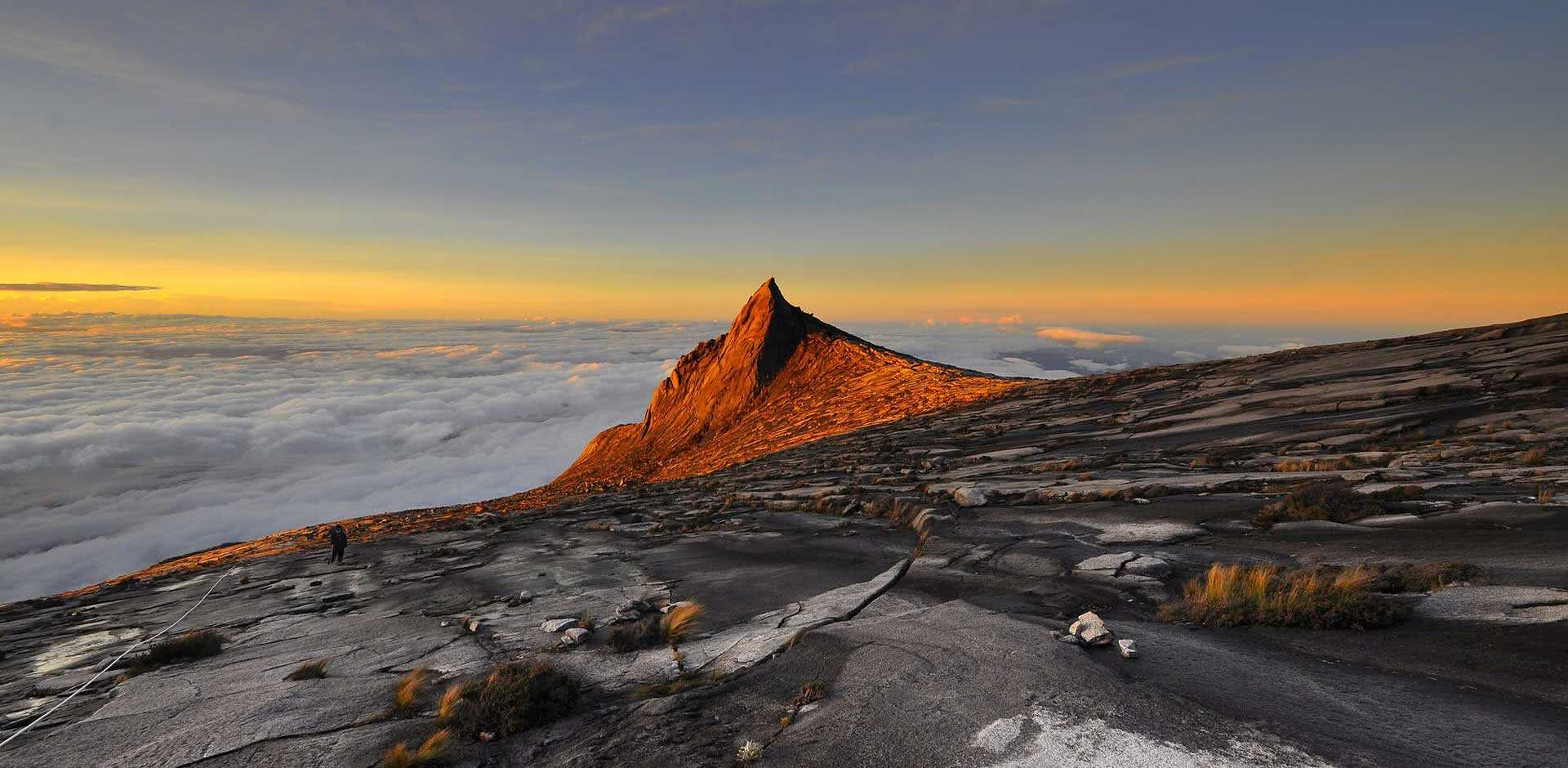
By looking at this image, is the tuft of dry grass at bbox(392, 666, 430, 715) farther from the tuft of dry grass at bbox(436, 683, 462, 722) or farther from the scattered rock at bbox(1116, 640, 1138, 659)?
the scattered rock at bbox(1116, 640, 1138, 659)

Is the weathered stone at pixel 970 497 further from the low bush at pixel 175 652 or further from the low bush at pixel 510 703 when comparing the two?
the low bush at pixel 175 652

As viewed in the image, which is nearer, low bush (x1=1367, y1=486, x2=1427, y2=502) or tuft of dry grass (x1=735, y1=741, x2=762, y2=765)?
tuft of dry grass (x1=735, y1=741, x2=762, y2=765)

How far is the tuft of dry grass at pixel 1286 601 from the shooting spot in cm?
694

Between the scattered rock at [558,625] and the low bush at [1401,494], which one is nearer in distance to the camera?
the scattered rock at [558,625]

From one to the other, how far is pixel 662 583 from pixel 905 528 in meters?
5.90

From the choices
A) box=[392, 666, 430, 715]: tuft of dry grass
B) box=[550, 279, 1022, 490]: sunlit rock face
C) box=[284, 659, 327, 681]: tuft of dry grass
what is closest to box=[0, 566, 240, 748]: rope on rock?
box=[284, 659, 327, 681]: tuft of dry grass

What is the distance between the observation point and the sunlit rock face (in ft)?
138

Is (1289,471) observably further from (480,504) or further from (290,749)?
(480,504)

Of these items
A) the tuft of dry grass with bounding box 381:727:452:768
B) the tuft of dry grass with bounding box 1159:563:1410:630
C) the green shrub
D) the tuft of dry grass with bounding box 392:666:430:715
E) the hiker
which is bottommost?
the hiker

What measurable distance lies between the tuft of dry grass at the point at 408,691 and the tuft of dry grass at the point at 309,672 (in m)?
1.49

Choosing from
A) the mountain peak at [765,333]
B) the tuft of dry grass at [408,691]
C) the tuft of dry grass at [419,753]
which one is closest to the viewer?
the tuft of dry grass at [419,753]

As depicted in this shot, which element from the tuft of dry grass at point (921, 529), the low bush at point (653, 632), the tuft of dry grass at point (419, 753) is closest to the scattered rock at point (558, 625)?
the low bush at point (653, 632)

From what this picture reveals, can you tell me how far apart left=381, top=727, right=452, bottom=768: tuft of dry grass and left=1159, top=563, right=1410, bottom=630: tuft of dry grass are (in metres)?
8.55

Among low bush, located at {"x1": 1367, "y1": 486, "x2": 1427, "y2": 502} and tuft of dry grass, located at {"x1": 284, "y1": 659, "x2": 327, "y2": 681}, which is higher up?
low bush, located at {"x1": 1367, "y1": 486, "x2": 1427, "y2": 502}
